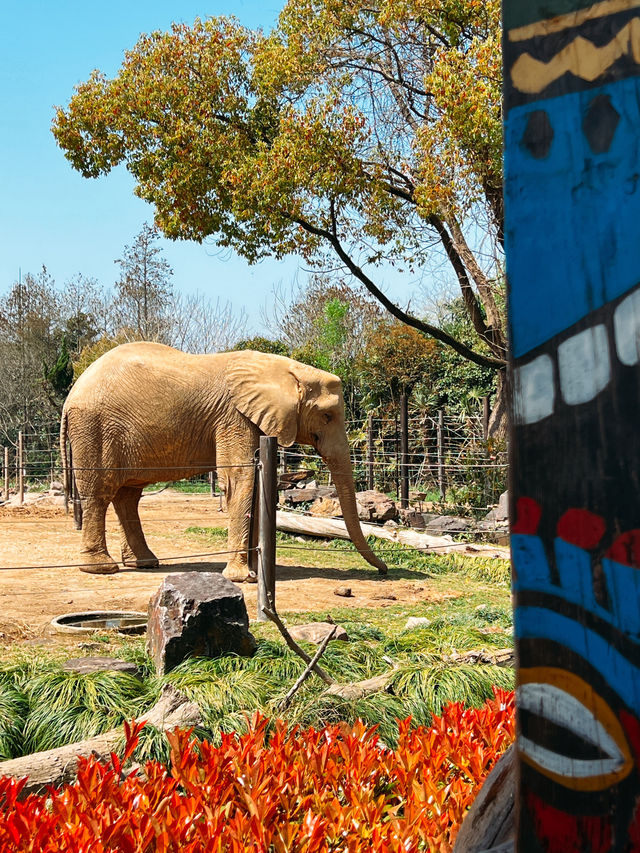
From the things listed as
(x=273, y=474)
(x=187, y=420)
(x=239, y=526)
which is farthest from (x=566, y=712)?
(x=187, y=420)

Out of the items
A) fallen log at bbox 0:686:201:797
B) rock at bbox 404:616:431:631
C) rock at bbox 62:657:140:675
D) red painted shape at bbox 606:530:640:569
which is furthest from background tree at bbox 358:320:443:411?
red painted shape at bbox 606:530:640:569

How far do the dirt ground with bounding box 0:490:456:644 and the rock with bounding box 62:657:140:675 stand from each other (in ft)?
2.08

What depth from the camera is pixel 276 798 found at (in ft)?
8.84

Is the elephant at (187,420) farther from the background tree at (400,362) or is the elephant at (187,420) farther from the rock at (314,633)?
the background tree at (400,362)

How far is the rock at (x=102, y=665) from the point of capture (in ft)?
15.7

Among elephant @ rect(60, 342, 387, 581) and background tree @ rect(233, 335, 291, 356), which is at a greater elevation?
background tree @ rect(233, 335, 291, 356)

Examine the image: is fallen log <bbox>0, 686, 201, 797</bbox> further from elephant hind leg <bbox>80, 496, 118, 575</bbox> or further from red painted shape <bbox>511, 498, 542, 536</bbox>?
elephant hind leg <bbox>80, 496, 118, 575</bbox>

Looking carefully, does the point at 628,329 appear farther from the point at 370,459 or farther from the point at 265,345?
the point at 265,345

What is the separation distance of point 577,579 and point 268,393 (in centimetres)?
862

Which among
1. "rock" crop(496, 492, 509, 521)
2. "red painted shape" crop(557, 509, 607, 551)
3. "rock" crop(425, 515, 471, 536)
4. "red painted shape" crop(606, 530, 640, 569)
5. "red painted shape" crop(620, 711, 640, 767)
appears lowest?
"rock" crop(425, 515, 471, 536)

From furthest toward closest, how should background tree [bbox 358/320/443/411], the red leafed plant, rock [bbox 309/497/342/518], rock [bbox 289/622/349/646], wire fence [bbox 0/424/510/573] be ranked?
background tree [bbox 358/320/443/411] → rock [bbox 309/497/342/518] → wire fence [bbox 0/424/510/573] → rock [bbox 289/622/349/646] → the red leafed plant

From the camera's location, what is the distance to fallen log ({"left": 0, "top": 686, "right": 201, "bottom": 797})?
10.5 ft

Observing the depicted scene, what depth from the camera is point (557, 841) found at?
1.13m

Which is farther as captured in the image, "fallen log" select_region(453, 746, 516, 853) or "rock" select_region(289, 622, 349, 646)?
"rock" select_region(289, 622, 349, 646)
